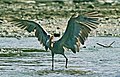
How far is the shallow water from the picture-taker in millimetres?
14078

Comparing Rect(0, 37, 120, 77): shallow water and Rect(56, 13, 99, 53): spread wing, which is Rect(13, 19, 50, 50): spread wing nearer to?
Rect(56, 13, 99, 53): spread wing

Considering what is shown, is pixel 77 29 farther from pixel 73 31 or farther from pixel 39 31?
pixel 39 31

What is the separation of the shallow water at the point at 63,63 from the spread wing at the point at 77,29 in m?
0.68

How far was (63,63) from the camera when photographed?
16.2 meters

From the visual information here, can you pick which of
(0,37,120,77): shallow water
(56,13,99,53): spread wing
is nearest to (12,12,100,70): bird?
(56,13,99,53): spread wing

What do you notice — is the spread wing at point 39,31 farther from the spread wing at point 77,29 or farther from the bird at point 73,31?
the spread wing at point 77,29

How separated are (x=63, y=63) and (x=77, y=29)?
209cm

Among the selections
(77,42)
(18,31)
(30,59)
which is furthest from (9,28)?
(77,42)

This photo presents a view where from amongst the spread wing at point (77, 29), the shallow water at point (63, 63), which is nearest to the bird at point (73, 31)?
the spread wing at point (77, 29)

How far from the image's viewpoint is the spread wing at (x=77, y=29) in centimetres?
1390

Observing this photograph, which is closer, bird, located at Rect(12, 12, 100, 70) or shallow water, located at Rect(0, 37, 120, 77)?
bird, located at Rect(12, 12, 100, 70)

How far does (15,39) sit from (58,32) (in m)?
3.15

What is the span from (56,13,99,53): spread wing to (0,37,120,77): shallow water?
0.68 metres

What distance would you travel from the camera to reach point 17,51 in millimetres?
18688
